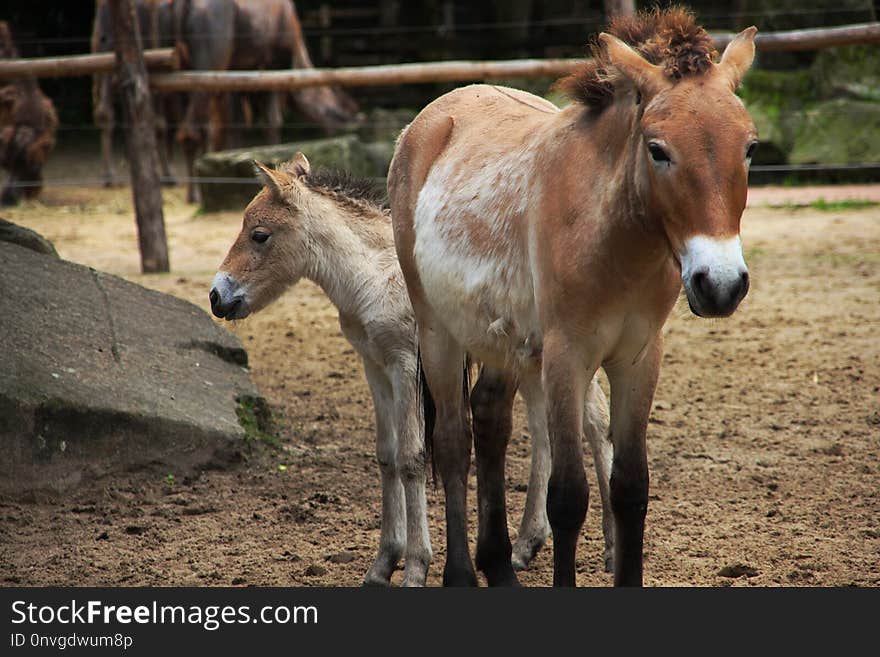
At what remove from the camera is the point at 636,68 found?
2791 mm

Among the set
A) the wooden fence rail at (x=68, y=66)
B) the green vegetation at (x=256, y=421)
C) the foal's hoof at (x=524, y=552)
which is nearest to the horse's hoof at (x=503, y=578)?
the foal's hoof at (x=524, y=552)

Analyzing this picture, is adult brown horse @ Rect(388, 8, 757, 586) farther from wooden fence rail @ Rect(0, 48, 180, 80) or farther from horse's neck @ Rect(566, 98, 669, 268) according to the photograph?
wooden fence rail @ Rect(0, 48, 180, 80)

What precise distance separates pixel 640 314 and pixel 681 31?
78cm

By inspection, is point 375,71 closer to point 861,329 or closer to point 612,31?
point 861,329

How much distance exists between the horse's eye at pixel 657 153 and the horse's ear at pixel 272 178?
203 centimetres

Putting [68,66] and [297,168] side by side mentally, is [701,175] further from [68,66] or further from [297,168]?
[68,66]

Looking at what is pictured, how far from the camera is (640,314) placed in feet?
9.98

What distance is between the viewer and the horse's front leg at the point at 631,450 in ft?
10.6

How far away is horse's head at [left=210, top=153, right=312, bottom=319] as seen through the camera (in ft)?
14.4

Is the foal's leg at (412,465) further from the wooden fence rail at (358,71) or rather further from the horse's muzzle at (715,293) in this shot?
the wooden fence rail at (358,71)

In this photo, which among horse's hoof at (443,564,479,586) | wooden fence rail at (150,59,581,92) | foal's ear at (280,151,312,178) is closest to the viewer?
horse's hoof at (443,564,479,586)

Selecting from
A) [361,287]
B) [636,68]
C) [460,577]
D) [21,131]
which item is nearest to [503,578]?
[460,577]

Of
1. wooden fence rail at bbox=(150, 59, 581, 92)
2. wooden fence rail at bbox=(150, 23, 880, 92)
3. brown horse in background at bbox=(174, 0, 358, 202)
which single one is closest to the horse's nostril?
wooden fence rail at bbox=(150, 23, 880, 92)

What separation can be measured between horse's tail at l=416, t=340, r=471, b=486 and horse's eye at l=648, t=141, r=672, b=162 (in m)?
1.49
